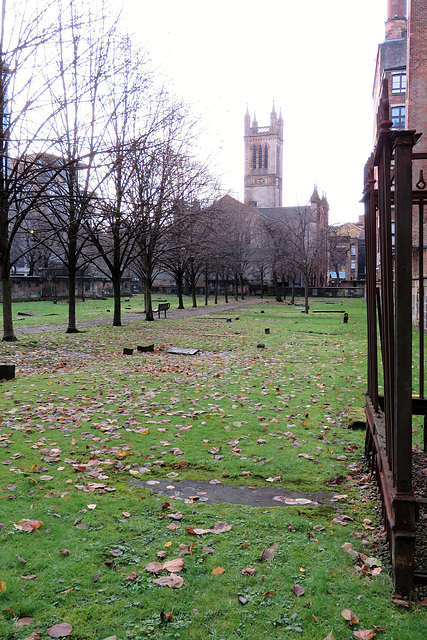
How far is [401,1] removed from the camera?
147 feet

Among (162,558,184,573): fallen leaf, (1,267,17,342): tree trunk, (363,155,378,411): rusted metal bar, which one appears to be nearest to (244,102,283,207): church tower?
(1,267,17,342): tree trunk

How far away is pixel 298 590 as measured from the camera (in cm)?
301

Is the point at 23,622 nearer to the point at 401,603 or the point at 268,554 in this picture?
the point at 268,554

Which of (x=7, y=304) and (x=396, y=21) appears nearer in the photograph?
(x=7, y=304)

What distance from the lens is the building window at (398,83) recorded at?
136 ft

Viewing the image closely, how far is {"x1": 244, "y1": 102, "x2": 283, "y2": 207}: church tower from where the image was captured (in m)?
114

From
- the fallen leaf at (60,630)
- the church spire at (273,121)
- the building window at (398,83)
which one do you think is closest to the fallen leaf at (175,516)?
the fallen leaf at (60,630)

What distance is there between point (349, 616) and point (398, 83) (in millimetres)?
46860

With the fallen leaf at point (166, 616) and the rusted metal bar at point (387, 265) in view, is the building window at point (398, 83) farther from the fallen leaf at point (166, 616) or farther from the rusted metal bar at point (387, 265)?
the fallen leaf at point (166, 616)

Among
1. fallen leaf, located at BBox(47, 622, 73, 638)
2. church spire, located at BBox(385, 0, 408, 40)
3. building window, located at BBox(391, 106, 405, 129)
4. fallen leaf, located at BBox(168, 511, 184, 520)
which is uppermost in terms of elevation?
church spire, located at BBox(385, 0, 408, 40)

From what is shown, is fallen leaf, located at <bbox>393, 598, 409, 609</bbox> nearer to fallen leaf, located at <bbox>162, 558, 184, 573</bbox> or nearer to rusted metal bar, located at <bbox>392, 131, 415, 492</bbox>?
rusted metal bar, located at <bbox>392, 131, 415, 492</bbox>

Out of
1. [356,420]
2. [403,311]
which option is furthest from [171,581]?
[356,420]

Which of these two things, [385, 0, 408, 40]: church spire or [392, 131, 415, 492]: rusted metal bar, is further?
[385, 0, 408, 40]: church spire

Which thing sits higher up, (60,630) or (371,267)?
(371,267)
